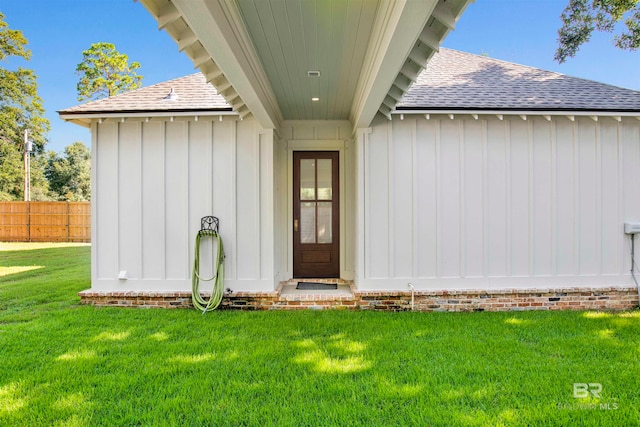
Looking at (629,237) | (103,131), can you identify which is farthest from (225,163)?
(629,237)

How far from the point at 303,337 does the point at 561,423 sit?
89.2 inches

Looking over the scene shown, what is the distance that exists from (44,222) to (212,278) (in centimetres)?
1280

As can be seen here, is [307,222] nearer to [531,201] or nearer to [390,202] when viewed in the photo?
[390,202]

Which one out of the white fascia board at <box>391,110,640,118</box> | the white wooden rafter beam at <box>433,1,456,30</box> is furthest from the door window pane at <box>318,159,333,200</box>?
the white wooden rafter beam at <box>433,1,456,30</box>

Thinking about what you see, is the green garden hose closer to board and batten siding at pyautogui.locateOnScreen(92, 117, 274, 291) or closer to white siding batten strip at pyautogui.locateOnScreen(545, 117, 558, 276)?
board and batten siding at pyautogui.locateOnScreen(92, 117, 274, 291)

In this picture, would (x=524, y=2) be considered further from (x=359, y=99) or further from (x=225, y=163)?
(x=225, y=163)

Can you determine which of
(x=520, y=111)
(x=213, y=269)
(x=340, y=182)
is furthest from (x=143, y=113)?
(x=520, y=111)

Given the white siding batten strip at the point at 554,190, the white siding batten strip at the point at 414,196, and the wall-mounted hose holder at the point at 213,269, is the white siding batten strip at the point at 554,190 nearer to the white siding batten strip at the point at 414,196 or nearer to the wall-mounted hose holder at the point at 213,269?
the white siding batten strip at the point at 414,196

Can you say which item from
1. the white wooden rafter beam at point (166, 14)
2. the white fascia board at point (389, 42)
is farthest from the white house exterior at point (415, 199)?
the white wooden rafter beam at point (166, 14)

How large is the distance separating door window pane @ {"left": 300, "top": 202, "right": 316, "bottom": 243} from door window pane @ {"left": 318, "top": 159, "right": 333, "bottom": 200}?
9.4 inches

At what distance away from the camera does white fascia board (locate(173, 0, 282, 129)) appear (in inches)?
83.0

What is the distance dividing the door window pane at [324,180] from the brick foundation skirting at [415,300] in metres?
1.75

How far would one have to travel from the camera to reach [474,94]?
4.95 metres

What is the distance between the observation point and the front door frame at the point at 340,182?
18.6 feet
